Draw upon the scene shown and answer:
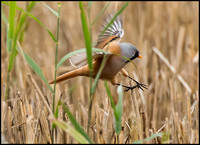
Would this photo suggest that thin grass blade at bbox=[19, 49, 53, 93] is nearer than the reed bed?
Yes

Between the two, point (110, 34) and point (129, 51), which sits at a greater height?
point (110, 34)

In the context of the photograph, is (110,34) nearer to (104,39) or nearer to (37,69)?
(104,39)

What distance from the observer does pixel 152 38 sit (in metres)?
5.12

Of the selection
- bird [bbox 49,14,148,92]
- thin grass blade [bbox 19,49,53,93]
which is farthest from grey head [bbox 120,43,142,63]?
thin grass blade [bbox 19,49,53,93]

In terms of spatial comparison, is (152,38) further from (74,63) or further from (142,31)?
(74,63)

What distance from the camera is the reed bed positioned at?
2.31m

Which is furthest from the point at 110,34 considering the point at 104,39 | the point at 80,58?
the point at 80,58

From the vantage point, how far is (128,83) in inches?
108

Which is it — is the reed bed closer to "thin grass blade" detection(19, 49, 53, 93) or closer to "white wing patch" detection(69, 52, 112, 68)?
"thin grass blade" detection(19, 49, 53, 93)

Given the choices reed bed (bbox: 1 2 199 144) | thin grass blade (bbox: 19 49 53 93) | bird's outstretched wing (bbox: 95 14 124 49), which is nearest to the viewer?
thin grass blade (bbox: 19 49 53 93)

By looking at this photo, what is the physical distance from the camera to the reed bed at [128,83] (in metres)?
2.31

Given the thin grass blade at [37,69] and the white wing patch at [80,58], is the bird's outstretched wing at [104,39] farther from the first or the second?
the thin grass blade at [37,69]

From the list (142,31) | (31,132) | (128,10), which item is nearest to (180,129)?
(31,132)

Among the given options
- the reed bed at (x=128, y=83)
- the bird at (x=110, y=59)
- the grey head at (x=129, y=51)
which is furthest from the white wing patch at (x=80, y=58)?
the reed bed at (x=128, y=83)
